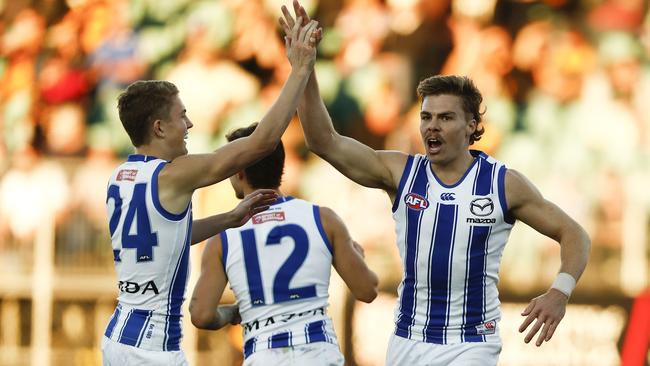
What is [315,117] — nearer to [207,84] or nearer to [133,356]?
[133,356]

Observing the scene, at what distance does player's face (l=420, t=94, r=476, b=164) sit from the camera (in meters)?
6.30

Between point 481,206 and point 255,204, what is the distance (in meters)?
0.98

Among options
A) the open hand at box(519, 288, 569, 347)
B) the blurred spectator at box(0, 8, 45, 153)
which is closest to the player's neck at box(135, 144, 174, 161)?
the open hand at box(519, 288, 569, 347)

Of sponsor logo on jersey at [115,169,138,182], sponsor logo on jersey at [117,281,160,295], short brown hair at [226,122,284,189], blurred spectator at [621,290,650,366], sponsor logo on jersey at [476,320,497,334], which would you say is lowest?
blurred spectator at [621,290,650,366]

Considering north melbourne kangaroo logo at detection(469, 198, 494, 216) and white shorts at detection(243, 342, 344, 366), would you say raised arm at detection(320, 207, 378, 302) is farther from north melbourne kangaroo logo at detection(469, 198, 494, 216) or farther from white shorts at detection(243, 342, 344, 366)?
north melbourne kangaroo logo at detection(469, 198, 494, 216)

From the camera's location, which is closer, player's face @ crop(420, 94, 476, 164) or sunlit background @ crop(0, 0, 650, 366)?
player's face @ crop(420, 94, 476, 164)

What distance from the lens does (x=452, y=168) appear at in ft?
20.9

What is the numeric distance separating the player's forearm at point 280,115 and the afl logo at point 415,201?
674mm

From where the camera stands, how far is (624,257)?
1256cm

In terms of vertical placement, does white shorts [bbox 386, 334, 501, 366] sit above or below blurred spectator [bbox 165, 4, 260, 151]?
below

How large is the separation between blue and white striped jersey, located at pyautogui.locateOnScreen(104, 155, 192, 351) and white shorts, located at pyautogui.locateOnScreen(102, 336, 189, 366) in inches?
0.8

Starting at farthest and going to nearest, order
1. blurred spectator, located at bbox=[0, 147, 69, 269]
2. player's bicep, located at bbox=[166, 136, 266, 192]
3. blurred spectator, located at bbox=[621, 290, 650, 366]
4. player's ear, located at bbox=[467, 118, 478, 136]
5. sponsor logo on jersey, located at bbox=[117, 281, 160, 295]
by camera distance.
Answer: blurred spectator, located at bbox=[0, 147, 69, 269], blurred spectator, located at bbox=[621, 290, 650, 366], player's ear, located at bbox=[467, 118, 478, 136], sponsor logo on jersey, located at bbox=[117, 281, 160, 295], player's bicep, located at bbox=[166, 136, 266, 192]

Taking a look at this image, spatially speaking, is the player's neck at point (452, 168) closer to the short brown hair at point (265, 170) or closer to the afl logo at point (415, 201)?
the afl logo at point (415, 201)

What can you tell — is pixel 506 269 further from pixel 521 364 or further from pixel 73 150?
pixel 73 150
